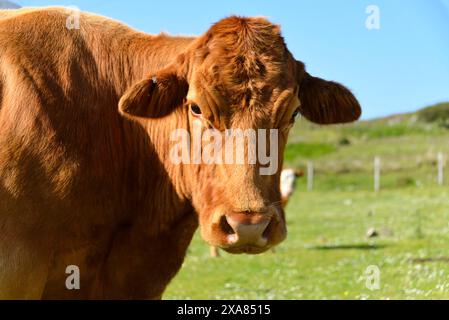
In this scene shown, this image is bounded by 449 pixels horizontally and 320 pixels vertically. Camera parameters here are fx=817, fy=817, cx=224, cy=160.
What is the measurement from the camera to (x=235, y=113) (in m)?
5.44

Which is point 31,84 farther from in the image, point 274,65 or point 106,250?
point 274,65

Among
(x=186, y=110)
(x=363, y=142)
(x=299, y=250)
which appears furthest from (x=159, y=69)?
(x=363, y=142)

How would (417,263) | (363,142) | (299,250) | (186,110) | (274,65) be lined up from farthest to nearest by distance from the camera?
(363,142)
(299,250)
(417,263)
(186,110)
(274,65)

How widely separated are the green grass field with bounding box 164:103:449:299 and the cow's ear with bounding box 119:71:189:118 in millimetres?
2610

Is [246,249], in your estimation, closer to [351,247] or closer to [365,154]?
[351,247]

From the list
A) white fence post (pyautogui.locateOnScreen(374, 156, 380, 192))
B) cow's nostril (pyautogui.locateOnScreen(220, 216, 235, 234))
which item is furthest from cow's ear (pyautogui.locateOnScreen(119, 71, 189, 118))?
white fence post (pyautogui.locateOnScreen(374, 156, 380, 192))

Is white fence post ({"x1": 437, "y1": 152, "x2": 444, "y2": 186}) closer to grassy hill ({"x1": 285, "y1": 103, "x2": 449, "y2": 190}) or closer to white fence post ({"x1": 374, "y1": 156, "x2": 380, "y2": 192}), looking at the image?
grassy hill ({"x1": 285, "y1": 103, "x2": 449, "y2": 190})

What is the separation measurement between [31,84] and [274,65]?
174cm

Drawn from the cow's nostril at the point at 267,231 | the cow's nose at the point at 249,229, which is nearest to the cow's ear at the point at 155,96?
the cow's nose at the point at 249,229

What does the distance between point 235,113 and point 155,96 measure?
752mm

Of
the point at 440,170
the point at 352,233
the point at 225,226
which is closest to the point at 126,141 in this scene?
the point at 225,226

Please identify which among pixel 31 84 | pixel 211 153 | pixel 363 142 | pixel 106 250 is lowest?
pixel 363 142

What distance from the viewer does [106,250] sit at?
614cm

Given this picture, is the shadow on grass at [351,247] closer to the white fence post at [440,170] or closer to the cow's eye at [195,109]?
the cow's eye at [195,109]
